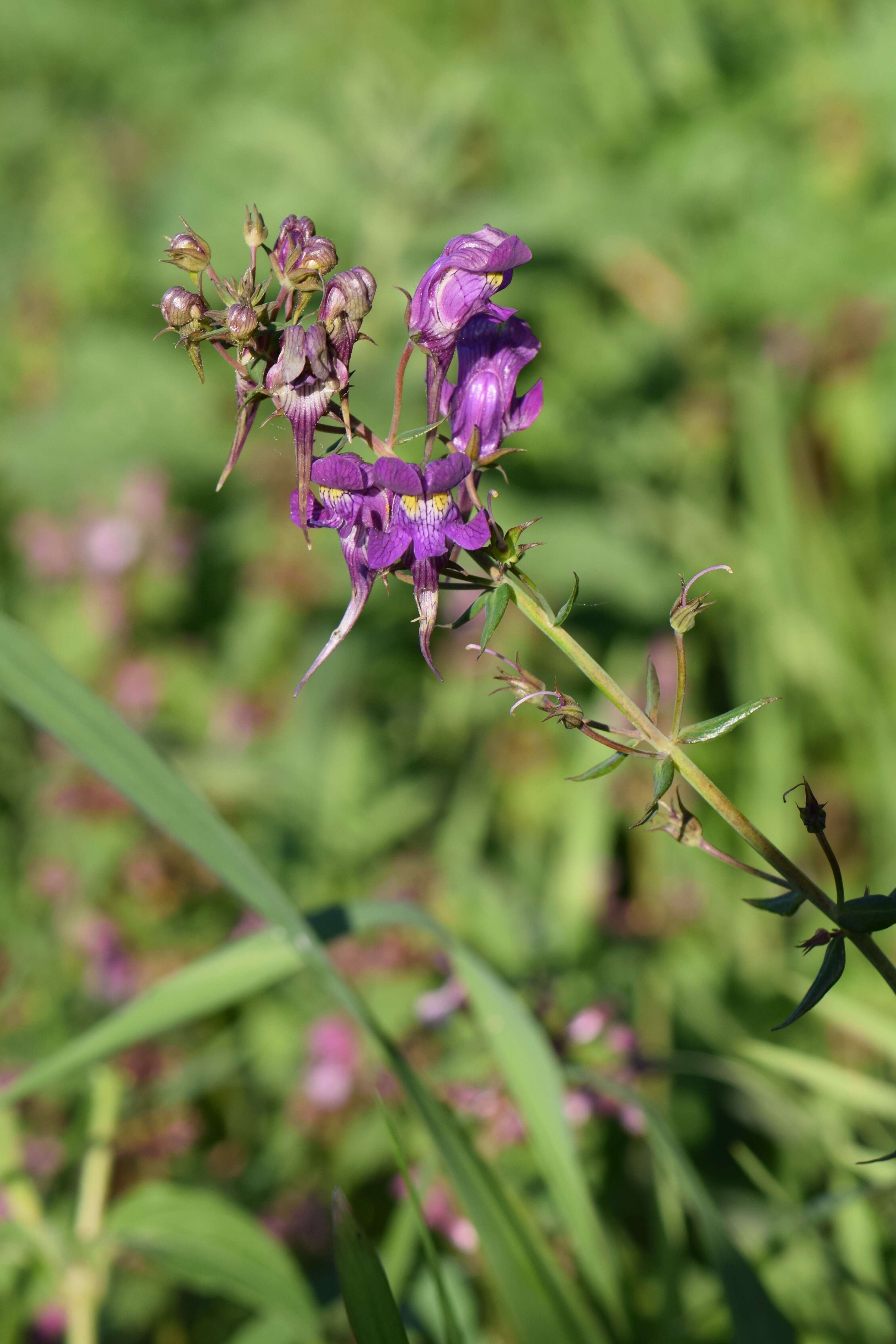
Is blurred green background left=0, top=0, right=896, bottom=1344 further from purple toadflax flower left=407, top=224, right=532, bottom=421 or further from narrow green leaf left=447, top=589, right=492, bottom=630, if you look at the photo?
purple toadflax flower left=407, top=224, right=532, bottom=421

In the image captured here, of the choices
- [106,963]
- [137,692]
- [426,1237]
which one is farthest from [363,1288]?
[137,692]

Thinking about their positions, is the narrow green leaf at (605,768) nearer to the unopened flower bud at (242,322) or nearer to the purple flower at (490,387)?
the purple flower at (490,387)

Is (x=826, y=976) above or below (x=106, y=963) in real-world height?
above

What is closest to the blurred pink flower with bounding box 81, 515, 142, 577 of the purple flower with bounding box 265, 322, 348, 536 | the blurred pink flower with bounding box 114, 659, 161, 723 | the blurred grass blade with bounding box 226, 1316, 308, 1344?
the blurred pink flower with bounding box 114, 659, 161, 723

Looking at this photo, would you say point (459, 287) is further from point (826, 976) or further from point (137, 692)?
point (137, 692)

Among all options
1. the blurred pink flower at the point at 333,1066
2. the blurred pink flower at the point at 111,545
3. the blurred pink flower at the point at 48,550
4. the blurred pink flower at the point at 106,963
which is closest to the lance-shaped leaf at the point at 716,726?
the blurred pink flower at the point at 333,1066

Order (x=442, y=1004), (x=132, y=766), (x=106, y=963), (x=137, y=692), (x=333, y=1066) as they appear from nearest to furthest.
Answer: (x=132, y=766)
(x=442, y=1004)
(x=333, y=1066)
(x=106, y=963)
(x=137, y=692)
